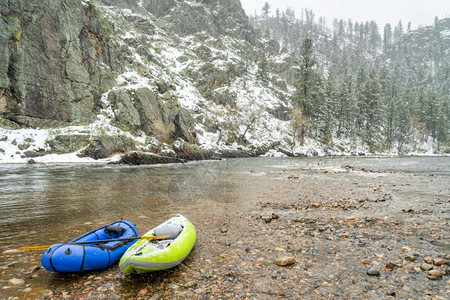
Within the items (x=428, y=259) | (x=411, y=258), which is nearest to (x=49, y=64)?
(x=411, y=258)

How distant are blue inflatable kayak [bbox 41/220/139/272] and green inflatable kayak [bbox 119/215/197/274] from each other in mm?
546

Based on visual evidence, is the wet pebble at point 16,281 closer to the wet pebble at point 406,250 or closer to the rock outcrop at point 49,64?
the wet pebble at point 406,250

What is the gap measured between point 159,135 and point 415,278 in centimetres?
3371

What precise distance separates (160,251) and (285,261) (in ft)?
8.04

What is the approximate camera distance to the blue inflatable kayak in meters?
4.10

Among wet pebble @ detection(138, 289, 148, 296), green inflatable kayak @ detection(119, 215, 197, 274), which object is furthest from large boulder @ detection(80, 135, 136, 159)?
wet pebble @ detection(138, 289, 148, 296)

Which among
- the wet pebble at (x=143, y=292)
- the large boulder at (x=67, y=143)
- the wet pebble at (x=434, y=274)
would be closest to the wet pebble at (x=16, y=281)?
the wet pebble at (x=143, y=292)

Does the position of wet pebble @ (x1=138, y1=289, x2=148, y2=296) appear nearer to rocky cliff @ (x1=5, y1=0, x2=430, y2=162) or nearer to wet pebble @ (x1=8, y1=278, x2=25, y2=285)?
wet pebble @ (x1=8, y1=278, x2=25, y2=285)

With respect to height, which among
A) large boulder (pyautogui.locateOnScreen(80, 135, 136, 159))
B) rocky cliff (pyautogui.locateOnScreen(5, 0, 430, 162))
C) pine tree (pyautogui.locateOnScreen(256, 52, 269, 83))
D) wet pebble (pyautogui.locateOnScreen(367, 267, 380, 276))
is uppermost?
pine tree (pyautogui.locateOnScreen(256, 52, 269, 83))

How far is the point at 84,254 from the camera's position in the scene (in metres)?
4.32

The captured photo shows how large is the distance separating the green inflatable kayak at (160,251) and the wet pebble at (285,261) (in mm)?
1894

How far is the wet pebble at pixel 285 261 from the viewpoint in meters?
4.66

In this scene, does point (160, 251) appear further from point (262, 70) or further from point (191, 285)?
point (262, 70)

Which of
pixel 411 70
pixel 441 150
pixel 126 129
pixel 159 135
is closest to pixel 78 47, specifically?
pixel 126 129
